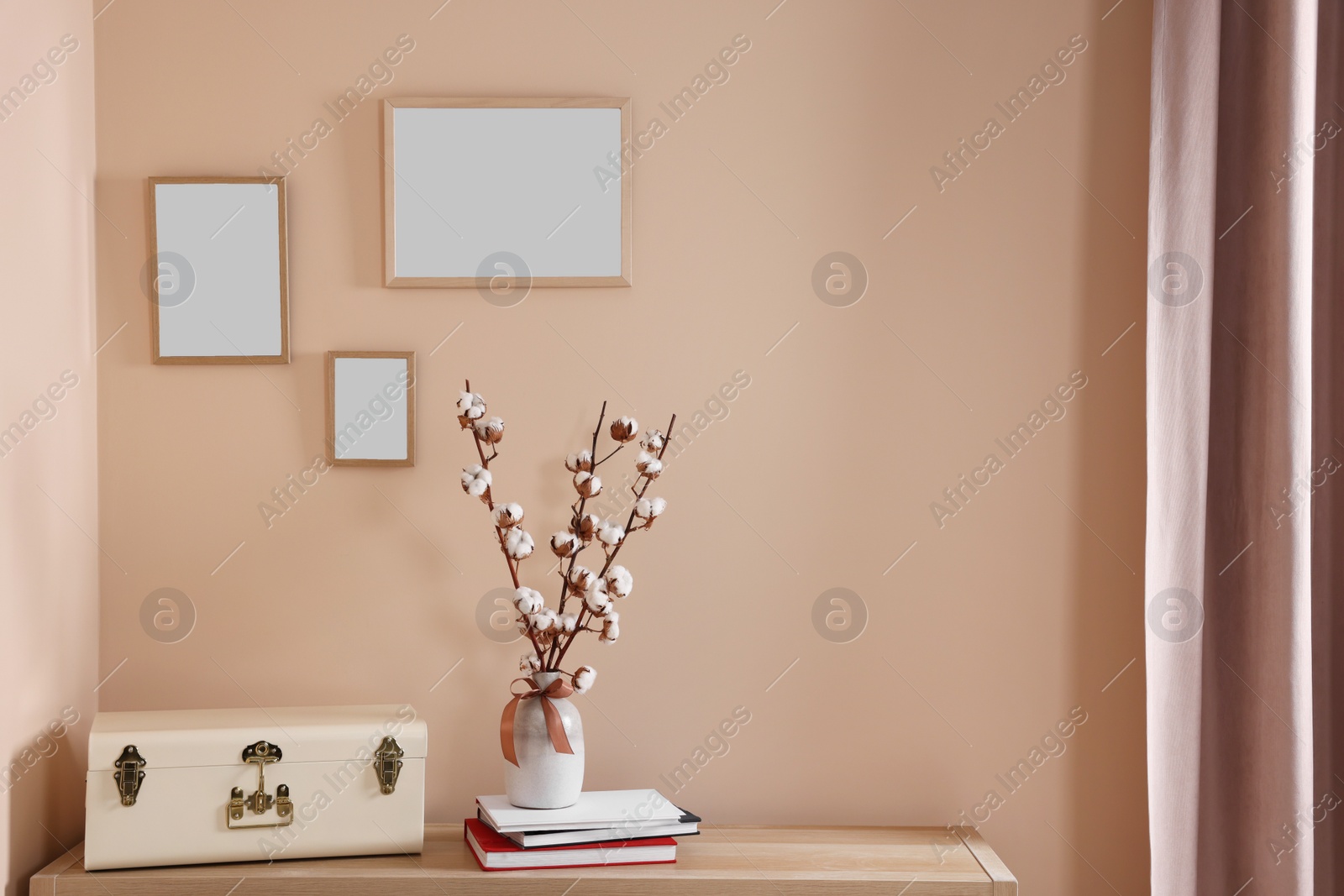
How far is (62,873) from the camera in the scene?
4.60 ft

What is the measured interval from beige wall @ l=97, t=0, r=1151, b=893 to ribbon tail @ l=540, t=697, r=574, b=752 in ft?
0.66

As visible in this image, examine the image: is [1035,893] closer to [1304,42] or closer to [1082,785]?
[1082,785]

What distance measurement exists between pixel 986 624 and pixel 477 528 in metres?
0.91

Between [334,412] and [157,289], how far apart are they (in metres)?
0.38

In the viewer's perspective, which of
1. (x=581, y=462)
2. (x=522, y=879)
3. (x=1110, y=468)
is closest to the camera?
(x=522, y=879)

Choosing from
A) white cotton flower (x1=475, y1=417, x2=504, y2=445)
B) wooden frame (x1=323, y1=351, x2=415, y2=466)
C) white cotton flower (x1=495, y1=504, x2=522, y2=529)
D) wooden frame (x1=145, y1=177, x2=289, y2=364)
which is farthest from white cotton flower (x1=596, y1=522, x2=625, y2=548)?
wooden frame (x1=145, y1=177, x2=289, y2=364)

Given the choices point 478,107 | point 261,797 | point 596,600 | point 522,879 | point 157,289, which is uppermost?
point 478,107

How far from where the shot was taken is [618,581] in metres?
1.55

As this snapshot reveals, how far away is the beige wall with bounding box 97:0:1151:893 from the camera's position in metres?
1.70

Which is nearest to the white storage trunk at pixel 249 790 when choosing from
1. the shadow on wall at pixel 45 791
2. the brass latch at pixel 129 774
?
the brass latch at pixel 129 774

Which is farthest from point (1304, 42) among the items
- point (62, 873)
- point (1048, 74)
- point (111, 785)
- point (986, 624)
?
point (62, 873)

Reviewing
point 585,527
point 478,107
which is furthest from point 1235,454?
point 478,107

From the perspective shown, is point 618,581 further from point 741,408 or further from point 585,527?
point 741,408

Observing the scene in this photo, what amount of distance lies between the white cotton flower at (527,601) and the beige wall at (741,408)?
170mm
